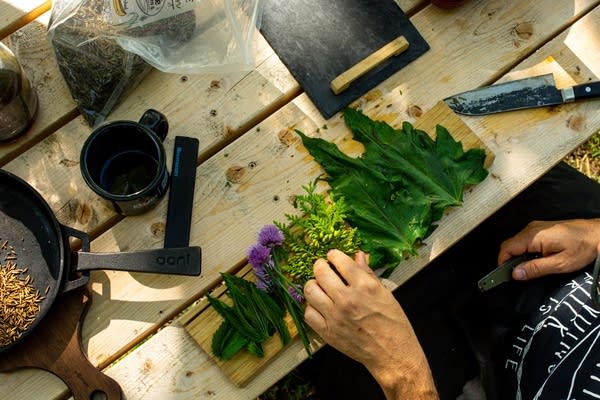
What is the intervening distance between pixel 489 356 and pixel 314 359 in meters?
0.43

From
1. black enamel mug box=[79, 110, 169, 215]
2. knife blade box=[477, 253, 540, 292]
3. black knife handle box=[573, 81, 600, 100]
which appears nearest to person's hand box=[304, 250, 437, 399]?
knife blade box=[477, 253, 540, 292]

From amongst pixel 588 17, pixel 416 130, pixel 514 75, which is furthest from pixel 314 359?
pixel 588 17

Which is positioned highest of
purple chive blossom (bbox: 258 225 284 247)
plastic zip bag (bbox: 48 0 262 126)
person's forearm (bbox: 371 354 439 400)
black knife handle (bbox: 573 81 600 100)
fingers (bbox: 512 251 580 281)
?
plastic zip bag (bbox: 48 0 262 126)

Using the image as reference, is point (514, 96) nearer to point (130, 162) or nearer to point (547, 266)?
point (547, 266)

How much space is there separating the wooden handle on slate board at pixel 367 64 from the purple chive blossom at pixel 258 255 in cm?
35

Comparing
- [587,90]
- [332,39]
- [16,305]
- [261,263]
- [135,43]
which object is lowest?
[587,90]

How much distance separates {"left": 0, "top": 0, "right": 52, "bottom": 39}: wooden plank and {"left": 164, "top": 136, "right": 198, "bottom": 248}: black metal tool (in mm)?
397

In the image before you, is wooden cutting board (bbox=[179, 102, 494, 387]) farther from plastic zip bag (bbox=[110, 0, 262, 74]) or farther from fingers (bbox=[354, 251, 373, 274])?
plastic zip bag (bbox=[110, 0, 262, 74])

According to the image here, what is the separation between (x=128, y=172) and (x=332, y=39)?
1.62 feet

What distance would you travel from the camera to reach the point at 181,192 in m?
1.17

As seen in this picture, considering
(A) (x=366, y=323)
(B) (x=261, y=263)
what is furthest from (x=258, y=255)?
(A) (x=366, y=323)

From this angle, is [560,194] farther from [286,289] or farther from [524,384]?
[286,289]

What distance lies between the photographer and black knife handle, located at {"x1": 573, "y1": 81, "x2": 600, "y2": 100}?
120 centimetres

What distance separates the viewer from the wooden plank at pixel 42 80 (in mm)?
1207
